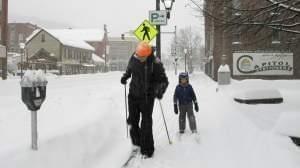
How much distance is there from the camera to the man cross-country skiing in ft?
22.4

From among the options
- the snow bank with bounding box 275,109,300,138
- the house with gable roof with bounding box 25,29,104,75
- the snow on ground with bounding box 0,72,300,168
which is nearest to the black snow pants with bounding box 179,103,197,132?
the snow on ground with bounding box 0,72,300,168

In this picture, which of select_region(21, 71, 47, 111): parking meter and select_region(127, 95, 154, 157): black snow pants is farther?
select_region(127, 95, 154, 157): black snow pants

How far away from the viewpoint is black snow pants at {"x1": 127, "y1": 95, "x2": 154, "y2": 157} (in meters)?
6.83

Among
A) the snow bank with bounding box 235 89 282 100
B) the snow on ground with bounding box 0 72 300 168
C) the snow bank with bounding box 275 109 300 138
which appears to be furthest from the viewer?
the snow bank with bounding box 235 89 282 100

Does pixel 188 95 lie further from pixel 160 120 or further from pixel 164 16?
pixel 164 16

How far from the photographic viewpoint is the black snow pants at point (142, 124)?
6.83 m

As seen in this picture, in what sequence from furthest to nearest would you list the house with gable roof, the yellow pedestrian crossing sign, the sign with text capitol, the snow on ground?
1. the house with gable roof
2. the sign with text capitol
3. the yellow pedestrian crossing sign
4. the snow on ground

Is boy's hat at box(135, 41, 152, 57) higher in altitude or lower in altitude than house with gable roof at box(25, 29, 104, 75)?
lower

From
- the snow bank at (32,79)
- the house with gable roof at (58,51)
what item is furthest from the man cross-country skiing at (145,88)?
the house with gable roof at (58,51)

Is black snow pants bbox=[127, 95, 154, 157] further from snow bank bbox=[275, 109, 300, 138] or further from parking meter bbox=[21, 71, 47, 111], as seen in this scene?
snow bank bbox=[275, 109, 300, 138]

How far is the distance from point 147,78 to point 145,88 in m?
0.17

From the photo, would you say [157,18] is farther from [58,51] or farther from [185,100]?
[58,51]

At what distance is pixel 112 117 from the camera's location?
9.39 meters

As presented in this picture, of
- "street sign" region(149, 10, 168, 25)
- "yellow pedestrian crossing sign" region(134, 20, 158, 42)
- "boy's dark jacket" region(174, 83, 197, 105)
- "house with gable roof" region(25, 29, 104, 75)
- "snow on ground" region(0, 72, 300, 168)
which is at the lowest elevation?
"snow on ground" region(0, 72, 300, 168)
